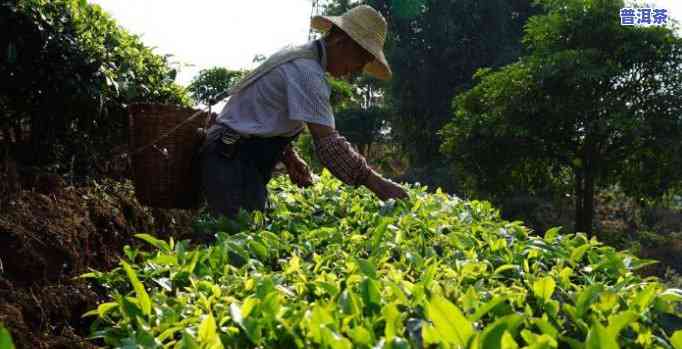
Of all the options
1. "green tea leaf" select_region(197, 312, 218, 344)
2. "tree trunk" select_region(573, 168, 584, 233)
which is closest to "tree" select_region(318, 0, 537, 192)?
"tree trunk" select_region(573, 168, 584, 233)

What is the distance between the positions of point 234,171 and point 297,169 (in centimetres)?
61

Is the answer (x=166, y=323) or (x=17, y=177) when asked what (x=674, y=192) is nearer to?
(x=17, y=177)

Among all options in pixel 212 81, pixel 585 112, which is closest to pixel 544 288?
pixel 212 81

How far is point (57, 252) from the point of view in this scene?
11.1 ft

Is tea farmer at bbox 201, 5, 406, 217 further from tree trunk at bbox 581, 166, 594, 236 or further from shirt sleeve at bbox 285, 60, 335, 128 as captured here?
tree trunk at bbox 581, 166, 594, 236

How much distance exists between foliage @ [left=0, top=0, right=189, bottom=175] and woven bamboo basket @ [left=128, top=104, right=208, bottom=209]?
104cm

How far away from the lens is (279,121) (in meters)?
2.95

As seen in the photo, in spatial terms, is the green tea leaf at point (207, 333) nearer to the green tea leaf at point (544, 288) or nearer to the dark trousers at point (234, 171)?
the green tea leaf at point (544, 288)

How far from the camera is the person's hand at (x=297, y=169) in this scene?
11.3 feet

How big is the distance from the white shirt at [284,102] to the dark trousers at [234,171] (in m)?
0.08

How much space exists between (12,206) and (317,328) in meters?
2.77

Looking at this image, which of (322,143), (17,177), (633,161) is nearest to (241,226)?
(322,143)

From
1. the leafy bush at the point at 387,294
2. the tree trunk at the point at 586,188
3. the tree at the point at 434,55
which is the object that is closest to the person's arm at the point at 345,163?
the leafy bush at the point at 387,294

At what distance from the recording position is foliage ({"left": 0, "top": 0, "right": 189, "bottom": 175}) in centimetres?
360
